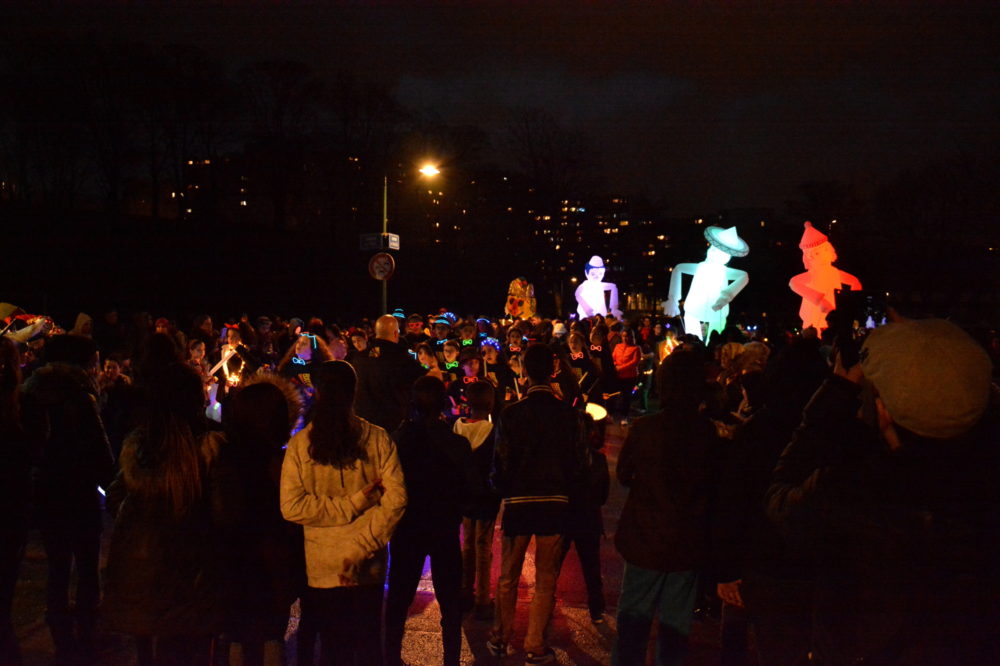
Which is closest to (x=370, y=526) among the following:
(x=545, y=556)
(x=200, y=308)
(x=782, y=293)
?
(x=545, y=556)

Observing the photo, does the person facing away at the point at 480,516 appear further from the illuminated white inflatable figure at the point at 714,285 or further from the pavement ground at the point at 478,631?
the illuminated white inflatable figure at the point at 714,285

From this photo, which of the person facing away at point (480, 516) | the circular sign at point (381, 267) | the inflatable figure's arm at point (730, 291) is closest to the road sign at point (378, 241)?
the circular sign at point (381, 267)

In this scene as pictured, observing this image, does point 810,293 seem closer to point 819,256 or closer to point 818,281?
point 818,281

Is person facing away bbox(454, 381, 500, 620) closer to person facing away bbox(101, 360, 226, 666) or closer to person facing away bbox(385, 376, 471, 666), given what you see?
person facing away bbox(385, 376, 471, 666)

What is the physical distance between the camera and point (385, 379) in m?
6.30

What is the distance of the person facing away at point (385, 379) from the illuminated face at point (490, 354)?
8.48ft

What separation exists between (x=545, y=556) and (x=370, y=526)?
138 cm

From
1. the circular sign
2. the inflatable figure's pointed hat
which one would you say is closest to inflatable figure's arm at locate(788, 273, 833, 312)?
the inflatable figure's pointed hat

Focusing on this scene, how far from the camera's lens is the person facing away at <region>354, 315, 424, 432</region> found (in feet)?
20.5

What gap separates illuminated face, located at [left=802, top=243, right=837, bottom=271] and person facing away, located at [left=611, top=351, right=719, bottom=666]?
1603 cm

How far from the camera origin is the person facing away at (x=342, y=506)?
11.2ft

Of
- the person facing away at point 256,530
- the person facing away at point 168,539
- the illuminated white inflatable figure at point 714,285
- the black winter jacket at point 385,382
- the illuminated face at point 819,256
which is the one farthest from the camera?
the illuminated white inflatable figure at point 714,285

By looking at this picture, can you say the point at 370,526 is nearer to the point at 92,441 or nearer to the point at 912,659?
the point at 92,441

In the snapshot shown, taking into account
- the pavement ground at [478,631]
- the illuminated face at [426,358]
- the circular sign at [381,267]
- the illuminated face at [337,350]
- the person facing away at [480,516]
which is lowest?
the pavement ground at [478,631]
